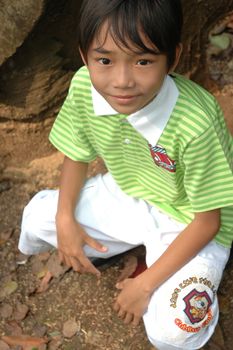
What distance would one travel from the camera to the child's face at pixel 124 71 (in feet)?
5.40

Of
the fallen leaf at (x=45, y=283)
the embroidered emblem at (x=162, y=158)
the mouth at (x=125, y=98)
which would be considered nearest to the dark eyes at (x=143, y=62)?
the mouth at (x=125, y=98)

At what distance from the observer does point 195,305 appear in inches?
82.1

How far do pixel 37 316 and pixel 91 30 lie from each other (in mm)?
1322

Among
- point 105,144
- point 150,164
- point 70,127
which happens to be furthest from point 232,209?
point 70,127

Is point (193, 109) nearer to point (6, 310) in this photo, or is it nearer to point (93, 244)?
point (93, 244)

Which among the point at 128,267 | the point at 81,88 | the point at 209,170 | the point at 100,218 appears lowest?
the point at 128,267

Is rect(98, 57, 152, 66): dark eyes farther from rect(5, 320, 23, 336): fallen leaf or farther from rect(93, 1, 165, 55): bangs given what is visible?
rect(5, 320, 23, 336): fallen leaf

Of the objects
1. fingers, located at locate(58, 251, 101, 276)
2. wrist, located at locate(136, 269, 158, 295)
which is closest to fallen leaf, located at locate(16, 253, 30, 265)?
fingers, located at locate(58, 251, 101, 276)

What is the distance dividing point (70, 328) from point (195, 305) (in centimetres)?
61

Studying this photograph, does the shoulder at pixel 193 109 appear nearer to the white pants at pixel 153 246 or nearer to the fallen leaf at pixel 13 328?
the white pants at pixel 153 246

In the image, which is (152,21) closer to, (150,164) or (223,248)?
(150,164)

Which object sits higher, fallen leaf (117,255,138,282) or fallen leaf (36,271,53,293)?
fallen leaf (117,255,138,282)

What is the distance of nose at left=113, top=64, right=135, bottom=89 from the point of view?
1.68 meters

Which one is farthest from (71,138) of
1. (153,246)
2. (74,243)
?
(153,246)
